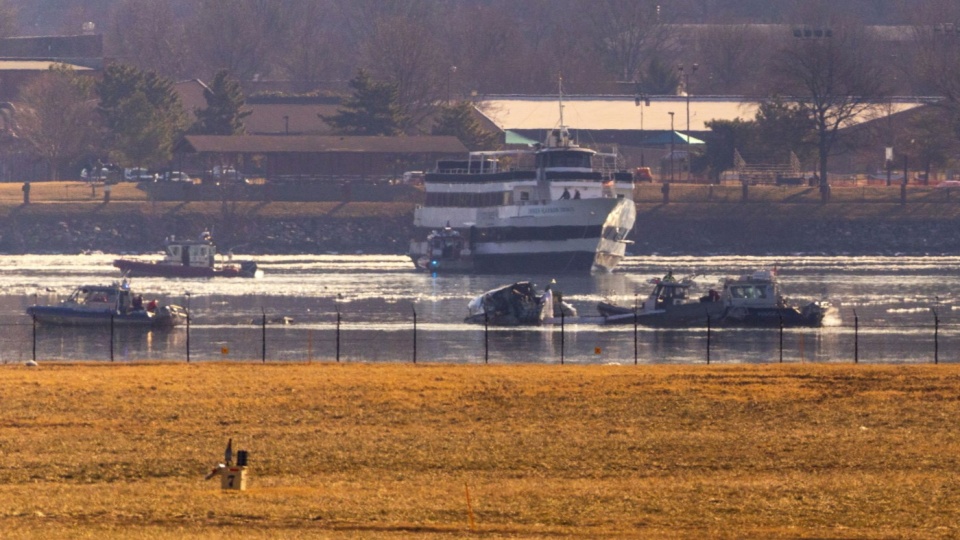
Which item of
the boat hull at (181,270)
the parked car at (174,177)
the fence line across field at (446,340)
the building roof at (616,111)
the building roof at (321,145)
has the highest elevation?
the building roof at (616,111)

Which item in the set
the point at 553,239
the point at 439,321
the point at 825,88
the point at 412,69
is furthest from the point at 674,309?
the point at 412,69

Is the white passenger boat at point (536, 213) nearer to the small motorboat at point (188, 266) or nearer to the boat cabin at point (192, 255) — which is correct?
the small motorboat at point (188, 266)

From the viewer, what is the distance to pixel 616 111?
547ft

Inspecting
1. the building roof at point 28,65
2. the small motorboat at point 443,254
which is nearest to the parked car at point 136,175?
the building roof at point 28,65

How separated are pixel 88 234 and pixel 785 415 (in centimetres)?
9187

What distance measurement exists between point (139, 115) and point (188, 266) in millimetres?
41682

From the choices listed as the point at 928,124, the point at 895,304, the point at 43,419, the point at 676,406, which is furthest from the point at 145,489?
the point at 928,124

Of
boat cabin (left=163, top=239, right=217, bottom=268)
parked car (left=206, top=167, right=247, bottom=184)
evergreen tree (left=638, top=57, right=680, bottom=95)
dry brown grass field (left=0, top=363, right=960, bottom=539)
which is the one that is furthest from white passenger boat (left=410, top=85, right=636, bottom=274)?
evergreen tree (left=638, top=57, right=680, bottom=95)

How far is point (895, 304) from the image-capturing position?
7256 cm

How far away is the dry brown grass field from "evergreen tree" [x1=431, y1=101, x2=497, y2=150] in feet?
334

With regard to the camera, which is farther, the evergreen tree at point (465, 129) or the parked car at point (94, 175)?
the evergreen tree at point (465, 129)

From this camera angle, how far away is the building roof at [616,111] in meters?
160

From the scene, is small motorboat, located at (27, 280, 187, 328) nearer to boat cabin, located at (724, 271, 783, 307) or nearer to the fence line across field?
the fence line across field

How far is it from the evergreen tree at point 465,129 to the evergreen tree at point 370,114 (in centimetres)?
390
